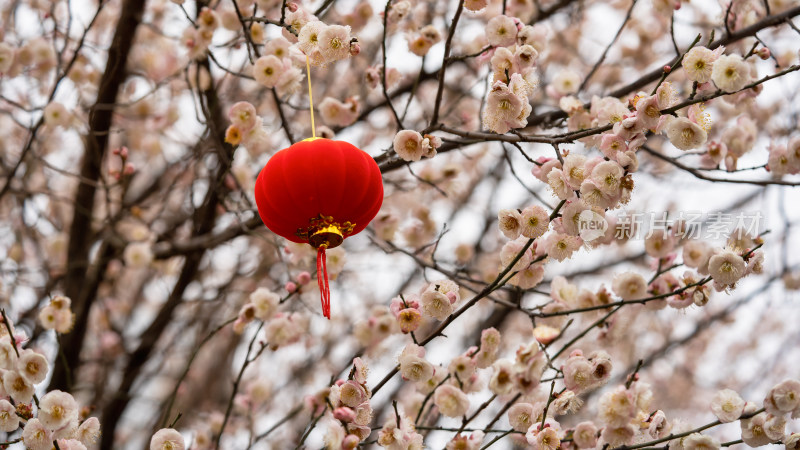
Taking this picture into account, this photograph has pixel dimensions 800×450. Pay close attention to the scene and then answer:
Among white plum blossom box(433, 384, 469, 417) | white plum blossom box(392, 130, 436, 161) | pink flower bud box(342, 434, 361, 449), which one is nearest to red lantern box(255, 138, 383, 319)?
white plum blossom box(392, 130, 436, 161)

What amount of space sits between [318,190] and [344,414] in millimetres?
653

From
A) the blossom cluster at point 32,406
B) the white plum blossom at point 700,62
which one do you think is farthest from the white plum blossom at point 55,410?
the white plum blossom at point 700,62

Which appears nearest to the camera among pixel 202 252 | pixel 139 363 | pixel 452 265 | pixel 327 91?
pixel 452 265

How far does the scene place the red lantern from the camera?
70.1 inches

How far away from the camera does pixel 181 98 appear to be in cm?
494

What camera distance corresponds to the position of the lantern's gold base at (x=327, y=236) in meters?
1.83

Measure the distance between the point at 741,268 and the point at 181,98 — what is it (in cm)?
396

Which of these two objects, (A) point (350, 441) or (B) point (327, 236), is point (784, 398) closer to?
(A) point (350, 441)

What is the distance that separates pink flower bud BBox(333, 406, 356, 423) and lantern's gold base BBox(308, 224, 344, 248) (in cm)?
48

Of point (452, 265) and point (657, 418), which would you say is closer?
point (657, 418)

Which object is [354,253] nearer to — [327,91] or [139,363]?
[327,91]

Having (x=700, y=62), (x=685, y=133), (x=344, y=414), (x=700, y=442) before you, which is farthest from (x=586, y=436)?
(x=700, y=62)

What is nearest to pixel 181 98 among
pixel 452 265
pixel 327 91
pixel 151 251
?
pixel 327 91

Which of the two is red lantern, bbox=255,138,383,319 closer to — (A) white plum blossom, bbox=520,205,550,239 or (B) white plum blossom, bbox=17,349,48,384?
(A) white plum blossom, bbox=520,205,550,239
